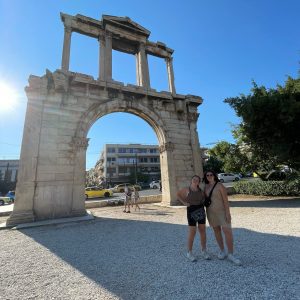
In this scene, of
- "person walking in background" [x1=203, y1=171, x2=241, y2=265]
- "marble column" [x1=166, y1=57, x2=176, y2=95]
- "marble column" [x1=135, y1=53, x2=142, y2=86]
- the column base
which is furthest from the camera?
"marble column" [x1=166, y1=57, x2=176, y2=95]

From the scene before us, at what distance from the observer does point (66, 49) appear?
11.8 m

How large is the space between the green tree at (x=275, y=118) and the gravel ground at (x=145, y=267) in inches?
279

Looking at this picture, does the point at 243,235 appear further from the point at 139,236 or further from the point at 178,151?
the point at 178,151

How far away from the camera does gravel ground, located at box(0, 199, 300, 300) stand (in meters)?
2.83

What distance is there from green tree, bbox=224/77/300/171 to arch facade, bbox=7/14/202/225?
11.2 feet

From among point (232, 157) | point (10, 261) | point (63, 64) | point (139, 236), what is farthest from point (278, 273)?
point (232, 157)

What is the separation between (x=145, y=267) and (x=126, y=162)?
56220mm

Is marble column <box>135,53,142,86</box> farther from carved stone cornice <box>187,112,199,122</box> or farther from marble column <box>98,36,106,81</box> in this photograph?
carved stone cornice <box>187,112,199,122</box>

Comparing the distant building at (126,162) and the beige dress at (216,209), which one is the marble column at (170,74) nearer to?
the beige dress at (216,209)

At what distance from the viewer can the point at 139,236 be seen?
5973 mm

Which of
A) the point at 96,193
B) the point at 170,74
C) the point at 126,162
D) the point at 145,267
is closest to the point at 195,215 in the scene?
the point at 145,267

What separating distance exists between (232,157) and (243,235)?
1454 cm

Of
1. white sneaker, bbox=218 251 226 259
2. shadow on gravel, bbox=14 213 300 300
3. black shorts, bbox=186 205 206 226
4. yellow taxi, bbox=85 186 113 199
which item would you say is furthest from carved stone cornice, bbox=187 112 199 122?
yellow taxi, bbox=85 186 113 199

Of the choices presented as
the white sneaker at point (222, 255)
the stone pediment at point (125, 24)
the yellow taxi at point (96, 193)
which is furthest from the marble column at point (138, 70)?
the yellow taxi at point (96, 193)
